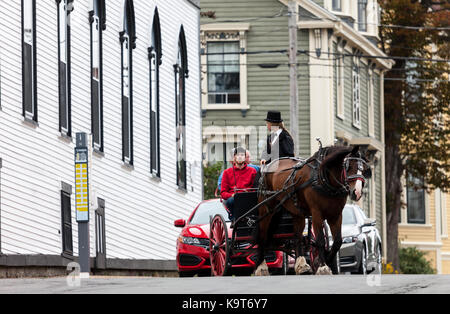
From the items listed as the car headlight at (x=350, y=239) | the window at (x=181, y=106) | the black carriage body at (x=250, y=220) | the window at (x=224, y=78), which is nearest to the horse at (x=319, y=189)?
the black carriage body at (x=250, y=220)

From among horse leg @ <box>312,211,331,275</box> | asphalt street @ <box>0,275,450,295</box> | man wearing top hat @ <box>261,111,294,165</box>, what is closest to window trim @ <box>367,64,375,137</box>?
man wearing top hat @ <box>261,111,294,165</box>

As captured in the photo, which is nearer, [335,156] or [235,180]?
[335,156]

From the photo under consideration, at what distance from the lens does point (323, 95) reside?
45.6 meters

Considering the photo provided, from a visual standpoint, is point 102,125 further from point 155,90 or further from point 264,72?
point 264,72

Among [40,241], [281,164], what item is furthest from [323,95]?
[281,164]

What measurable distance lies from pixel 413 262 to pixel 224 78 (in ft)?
60.4

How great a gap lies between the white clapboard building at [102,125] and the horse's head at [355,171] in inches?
193

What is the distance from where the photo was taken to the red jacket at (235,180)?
2098 centimetres

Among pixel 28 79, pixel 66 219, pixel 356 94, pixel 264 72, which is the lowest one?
pixel 66 219

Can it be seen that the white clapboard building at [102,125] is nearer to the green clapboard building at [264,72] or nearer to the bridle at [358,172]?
the bridle at [358,172]

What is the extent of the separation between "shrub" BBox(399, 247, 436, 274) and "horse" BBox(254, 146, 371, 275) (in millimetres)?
40035

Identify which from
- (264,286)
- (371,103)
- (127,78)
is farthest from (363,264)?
(371,103)

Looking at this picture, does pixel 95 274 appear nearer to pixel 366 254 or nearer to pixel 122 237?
pixel 122 237

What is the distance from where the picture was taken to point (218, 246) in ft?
69.9
